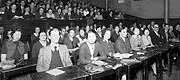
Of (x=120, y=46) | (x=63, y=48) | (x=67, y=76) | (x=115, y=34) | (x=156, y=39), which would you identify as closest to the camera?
(x=67, y=76)

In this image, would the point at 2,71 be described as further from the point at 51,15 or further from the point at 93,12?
the point at 93,12

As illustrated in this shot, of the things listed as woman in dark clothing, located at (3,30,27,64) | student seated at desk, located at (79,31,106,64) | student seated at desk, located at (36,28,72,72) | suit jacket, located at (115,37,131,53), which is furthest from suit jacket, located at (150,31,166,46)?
woman in dark clothing, located at (3,30,27,64)

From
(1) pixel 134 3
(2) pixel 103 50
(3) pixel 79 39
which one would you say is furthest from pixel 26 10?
(1) pixel 134 3

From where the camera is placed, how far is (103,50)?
17.7 ft

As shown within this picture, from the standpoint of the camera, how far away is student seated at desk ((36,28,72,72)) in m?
4.32

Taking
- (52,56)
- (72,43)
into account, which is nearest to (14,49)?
(52,56)

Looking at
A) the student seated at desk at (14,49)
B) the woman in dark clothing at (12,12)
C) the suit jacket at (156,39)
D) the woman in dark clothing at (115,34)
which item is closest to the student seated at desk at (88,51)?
the student seated at desk at (14,49)

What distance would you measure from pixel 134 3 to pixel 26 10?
35.0ft

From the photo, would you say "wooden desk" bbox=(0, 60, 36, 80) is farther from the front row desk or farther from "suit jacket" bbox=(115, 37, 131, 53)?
"suit jacket" bbox=(115, 37, 131, 53)

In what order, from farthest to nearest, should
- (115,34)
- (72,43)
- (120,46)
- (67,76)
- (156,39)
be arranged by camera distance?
(115,34) < (156,39) < (72,43) < (120,46) < (67,76)

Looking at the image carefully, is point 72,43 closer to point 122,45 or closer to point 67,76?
point 122,45

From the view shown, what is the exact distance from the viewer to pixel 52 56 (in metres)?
4.38

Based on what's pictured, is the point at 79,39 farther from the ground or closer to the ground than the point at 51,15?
closer to the ground

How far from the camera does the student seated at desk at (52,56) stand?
4.32 metres
